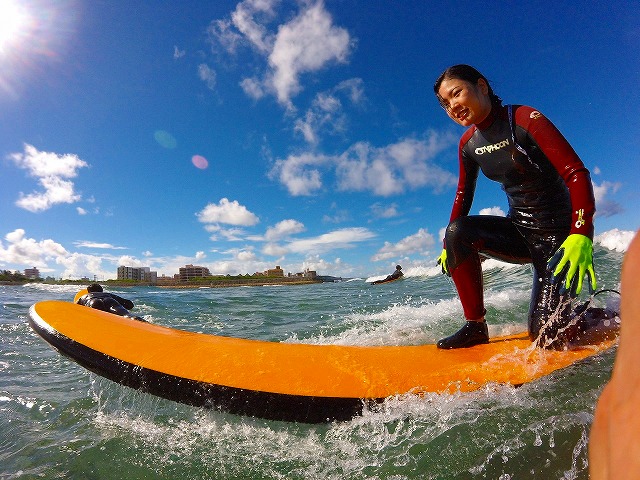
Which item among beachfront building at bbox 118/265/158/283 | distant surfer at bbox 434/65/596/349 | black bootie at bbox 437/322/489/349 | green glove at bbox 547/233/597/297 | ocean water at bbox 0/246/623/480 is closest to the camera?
ocean water at bbox 0/246/623/480

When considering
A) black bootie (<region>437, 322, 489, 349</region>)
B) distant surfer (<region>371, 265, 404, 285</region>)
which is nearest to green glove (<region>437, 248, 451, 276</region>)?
black bootie (<region>437, 322, 489, 349</region>)

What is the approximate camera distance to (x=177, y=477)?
1899 mm

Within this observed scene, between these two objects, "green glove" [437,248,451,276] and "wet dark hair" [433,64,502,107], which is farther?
"green glove" [437,248,451,276]

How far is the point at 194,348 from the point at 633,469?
9.21 ft

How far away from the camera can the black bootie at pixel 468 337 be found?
112 inches

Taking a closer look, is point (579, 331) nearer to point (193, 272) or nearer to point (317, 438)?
point (317, 438)

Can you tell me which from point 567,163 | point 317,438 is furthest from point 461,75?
point 317,438

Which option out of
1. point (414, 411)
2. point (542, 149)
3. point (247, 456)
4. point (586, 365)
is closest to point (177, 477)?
point (247, 456)

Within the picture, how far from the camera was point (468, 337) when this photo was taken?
2889 millimetres

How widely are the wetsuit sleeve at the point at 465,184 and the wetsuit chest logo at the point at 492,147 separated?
262 mm

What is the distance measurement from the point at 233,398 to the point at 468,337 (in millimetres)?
1791

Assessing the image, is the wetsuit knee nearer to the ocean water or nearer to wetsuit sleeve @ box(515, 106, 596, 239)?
wetsuit sleeve @ box(515, 106, 596, 239)

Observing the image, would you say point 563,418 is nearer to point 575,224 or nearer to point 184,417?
point 575,224

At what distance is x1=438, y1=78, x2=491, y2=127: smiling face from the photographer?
269 cm
